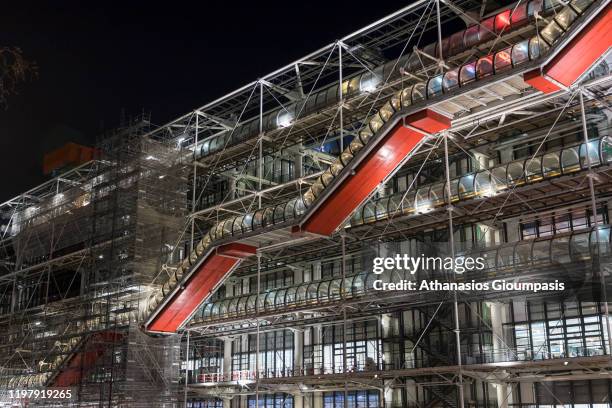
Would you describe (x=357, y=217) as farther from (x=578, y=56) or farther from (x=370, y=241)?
(x=578, y=56)

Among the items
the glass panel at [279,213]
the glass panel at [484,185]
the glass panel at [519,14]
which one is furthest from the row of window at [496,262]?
the glass panel at [519,14]

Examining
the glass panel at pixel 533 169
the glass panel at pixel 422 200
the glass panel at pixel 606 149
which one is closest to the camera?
the glass panel at pixel 606 149

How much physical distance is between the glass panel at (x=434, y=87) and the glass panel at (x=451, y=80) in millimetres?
163

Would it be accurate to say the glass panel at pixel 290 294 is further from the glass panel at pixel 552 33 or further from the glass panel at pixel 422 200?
the glass panel at pixel 552 33

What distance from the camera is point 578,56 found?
15078 mm

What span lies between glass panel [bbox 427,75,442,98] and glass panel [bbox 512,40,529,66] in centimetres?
200

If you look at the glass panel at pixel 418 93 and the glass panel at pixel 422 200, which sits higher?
the glass panel at pixel 418 93

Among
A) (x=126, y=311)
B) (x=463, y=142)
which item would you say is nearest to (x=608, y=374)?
(x=463, y=142)

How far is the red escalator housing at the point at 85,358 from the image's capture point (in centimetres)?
2555

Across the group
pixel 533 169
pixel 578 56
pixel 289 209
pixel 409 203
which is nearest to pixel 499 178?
pixel 533 169

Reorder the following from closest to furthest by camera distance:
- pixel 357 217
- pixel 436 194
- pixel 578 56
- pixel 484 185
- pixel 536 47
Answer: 1. pixel 578 56
2. pixel 536 47
3. pixel 484 185
4. pixel 436 194
5. pixel 357 217

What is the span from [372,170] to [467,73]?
3675 millimetres

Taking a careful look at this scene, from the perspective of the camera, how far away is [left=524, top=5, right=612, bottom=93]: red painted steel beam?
14758 mm

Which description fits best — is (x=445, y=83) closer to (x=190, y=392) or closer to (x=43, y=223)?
(x=190, y=392)
